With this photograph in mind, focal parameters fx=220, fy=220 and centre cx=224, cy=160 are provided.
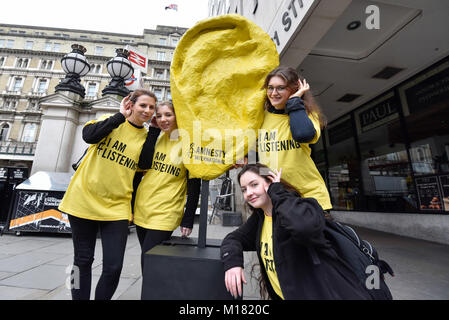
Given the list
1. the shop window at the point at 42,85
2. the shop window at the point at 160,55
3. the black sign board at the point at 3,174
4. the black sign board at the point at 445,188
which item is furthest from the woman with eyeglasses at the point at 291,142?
the shop window at the point at 42,85

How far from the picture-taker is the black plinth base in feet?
4.31

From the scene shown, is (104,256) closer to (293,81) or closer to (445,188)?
(293,81)

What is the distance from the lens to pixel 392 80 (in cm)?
571

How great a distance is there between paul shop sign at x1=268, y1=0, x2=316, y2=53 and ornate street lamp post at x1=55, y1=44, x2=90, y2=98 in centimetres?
515

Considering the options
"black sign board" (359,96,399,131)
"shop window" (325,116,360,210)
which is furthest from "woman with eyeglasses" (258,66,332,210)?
"shop window" (325,116,360,210)

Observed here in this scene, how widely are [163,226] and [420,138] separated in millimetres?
6405

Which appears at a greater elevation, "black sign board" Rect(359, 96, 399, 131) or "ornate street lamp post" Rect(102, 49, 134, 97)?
"ornate street lamp post" Rect(102, 49, 134, 97)

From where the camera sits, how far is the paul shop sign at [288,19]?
9.58 ft

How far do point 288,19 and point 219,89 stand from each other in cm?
247

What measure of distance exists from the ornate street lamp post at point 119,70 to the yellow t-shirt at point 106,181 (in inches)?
194

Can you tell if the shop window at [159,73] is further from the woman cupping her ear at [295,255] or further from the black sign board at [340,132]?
the woman cupping her ear at [295,255]

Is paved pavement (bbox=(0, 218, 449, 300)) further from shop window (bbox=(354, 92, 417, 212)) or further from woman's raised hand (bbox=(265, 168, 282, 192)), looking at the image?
woman's raised hand (bbox=(265, 168, 282, 192))
